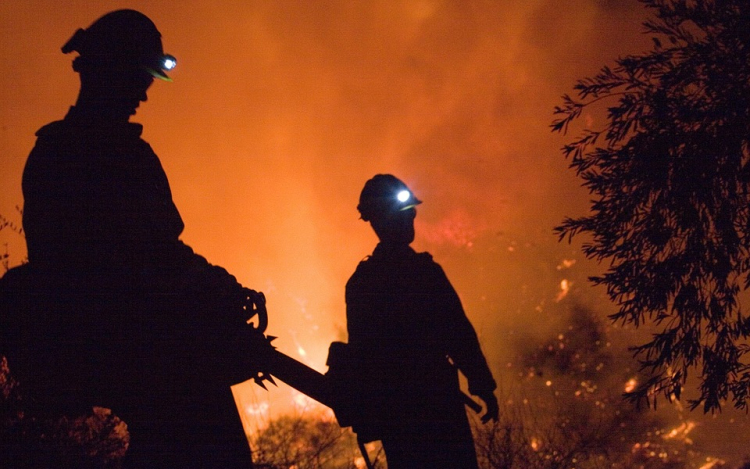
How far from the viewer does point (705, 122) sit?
4.21 m

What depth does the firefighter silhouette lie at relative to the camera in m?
2.12

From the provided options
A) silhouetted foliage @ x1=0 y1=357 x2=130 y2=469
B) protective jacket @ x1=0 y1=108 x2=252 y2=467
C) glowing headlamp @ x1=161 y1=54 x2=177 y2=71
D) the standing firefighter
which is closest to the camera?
protective jacket @ x1=0 y1=108 x2=252 y2=467

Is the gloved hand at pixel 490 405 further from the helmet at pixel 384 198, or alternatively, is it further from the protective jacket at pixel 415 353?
the helmet at pixel 384 198

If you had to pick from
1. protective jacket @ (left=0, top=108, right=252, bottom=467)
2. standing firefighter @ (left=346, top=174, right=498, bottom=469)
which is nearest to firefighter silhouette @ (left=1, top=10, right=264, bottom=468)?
protective jacket @ (left=0, top=108, right=252, bottom=467)

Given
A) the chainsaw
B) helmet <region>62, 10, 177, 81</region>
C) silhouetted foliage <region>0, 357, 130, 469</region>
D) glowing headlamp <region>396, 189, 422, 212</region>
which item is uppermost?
glowing headlamp <region>396, 189, 422, 212</region>

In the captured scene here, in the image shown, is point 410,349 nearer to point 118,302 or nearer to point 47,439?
point 118,302

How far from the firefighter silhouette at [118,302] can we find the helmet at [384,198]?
2267 mm

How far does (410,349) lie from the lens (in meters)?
4.01

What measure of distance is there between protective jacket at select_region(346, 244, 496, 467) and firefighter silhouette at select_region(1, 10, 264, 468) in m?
1.31

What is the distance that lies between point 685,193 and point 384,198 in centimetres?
247

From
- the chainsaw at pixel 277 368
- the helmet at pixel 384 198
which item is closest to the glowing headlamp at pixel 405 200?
the helmet at pixel 384 198

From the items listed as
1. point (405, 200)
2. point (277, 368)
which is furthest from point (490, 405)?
point (277, 368)

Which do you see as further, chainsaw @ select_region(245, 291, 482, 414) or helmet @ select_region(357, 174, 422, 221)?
helmet @ select_region(357, 174, 422, 221)

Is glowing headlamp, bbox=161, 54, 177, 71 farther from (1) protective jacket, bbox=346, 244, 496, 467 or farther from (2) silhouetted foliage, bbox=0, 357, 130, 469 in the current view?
(2) silhouetted foliage, bbox=0, 357, 130, 469
